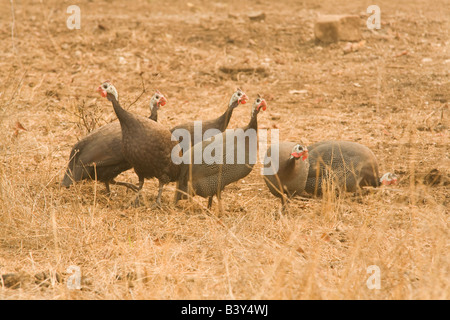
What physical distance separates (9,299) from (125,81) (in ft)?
14.5

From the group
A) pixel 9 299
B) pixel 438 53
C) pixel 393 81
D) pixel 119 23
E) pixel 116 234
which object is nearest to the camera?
pixel 9 299

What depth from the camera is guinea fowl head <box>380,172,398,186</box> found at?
449 cm

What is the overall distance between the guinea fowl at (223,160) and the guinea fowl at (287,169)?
150 millimetres

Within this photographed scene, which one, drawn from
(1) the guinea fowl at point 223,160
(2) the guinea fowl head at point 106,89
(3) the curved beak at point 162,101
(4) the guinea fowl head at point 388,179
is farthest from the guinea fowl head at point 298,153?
(2) the guinea fowl head at point 106,89

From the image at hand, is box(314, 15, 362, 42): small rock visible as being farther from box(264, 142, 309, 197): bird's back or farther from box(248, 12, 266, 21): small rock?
box(264, 142, 309, 197): bird's back

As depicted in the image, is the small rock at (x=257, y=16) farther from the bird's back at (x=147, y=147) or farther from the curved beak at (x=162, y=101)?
the bird's back at (x=147, y=147)

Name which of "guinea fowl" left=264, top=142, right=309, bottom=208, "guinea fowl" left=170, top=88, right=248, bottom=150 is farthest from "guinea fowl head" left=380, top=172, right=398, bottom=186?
"guinea fowl" left=170, top=88, right=248, bottom=150

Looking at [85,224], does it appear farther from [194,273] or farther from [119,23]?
[119,23]

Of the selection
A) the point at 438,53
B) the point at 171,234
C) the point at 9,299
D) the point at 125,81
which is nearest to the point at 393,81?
the point at 438,53

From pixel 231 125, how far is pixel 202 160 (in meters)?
1.38

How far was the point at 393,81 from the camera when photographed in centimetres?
682

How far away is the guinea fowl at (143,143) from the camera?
168 inches

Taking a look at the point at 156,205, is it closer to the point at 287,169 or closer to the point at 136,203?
the point at 136,203

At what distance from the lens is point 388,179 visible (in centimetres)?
449
